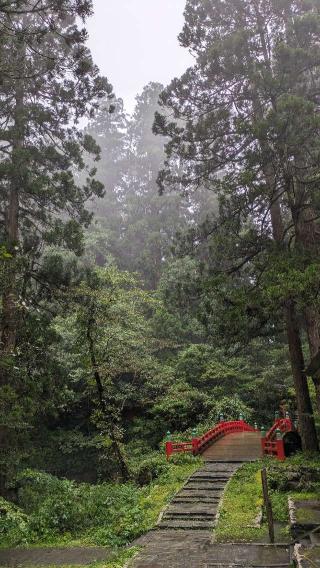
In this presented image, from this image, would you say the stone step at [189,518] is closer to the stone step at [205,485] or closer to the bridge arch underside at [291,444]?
the stone step at [205,485]

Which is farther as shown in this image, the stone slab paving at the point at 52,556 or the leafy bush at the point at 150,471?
the leafy bush at the point at 150,471

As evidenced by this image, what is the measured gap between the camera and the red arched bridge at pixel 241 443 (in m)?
16.9

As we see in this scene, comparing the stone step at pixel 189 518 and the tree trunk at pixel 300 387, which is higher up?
the tree trunk at pixel 300 387

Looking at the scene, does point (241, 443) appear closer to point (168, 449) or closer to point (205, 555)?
point (168, 449)

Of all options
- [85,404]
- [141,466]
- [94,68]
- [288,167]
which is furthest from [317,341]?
[85,404]

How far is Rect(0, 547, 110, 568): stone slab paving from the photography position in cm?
954

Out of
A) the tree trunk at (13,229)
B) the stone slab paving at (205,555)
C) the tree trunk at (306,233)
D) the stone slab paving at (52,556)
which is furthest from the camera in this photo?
the tree trunk at (306,233)

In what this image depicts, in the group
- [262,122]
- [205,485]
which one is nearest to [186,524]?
[205,485]

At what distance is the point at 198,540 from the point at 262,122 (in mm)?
10391

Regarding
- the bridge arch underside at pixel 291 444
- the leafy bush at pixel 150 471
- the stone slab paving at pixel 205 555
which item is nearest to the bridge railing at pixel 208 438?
the leafy bush at pixel 150 471

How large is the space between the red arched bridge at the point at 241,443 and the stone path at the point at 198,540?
183cm

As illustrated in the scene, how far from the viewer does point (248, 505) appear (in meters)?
11.8

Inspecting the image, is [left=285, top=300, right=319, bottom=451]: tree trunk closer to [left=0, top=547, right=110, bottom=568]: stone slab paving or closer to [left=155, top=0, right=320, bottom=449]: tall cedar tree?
[left=155, top=0, right=320, bottom=449]: tall cedar tree

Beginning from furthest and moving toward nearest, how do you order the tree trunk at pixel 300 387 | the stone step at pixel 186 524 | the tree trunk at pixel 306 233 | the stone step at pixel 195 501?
the tree trunk at pixel 300 387 → the tree trunk at pixel 306 233 → the stone step at pixel 195 501 → the stone step at pixel 186 524
